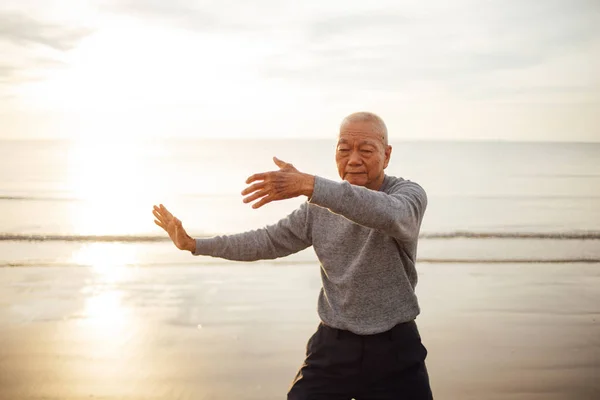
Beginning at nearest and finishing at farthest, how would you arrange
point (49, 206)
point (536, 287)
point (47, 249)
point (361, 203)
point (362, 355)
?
point (361, 203)
point (362, 355)
point (536, 287)
point (47, 249)
point (49, 206)

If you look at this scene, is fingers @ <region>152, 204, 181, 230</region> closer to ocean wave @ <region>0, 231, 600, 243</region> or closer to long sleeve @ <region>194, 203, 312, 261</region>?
long sleeve @ <region>194, 203, 312, 261</region>

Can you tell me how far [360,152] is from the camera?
2.80m

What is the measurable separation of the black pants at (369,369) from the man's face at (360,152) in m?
0.71

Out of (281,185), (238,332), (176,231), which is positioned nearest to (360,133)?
(281,185)

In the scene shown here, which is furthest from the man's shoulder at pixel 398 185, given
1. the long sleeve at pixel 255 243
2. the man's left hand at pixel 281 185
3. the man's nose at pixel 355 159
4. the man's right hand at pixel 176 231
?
the man's right hand at pixel 176 231

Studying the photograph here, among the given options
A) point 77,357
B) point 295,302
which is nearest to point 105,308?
point 77,357

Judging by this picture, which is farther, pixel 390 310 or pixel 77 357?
pixel 77 357

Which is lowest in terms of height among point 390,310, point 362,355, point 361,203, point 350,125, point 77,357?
point 77,357

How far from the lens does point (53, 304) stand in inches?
278

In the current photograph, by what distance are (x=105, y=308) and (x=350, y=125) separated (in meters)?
5.01

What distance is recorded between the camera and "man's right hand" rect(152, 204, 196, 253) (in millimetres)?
3045

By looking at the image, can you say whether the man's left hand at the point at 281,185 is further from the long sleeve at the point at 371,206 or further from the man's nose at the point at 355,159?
the man's nose at the point at 355,159

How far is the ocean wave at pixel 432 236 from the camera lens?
12.2 metres

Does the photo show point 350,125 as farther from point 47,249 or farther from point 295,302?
point 47,249
